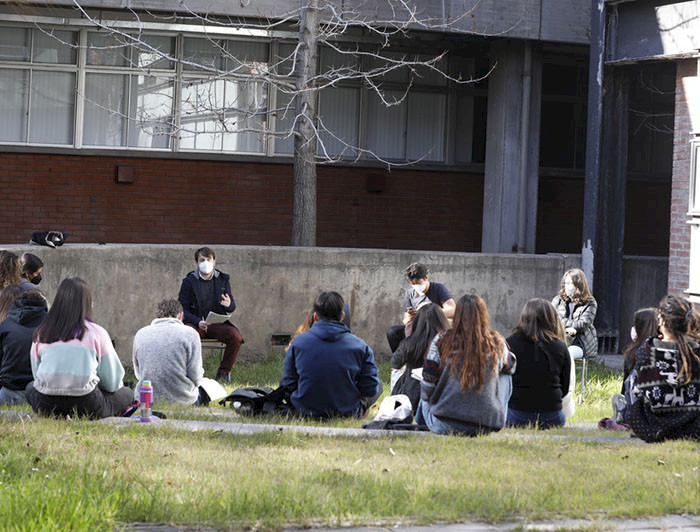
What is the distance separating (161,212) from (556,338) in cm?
1095

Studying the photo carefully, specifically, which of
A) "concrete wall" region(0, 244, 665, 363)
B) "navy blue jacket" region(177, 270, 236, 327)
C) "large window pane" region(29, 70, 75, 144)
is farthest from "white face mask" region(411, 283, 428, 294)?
"large window pane" region(29, 70, 75, 144)

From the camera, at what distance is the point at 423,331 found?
8.81m

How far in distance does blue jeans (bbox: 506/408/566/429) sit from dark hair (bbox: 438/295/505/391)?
1181 mm

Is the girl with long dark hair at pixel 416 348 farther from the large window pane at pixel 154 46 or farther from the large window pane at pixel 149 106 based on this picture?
the large window pane at pixel 154 46

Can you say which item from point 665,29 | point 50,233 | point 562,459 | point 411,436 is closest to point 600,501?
point 562,459

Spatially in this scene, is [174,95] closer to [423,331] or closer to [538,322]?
[423,331]

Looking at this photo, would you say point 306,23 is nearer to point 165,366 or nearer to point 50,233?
point 50,233

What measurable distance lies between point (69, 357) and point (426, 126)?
13074 mm

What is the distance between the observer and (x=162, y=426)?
24.8 feet

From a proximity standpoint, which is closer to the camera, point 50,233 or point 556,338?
point 556,338

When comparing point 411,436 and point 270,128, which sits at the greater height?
point 270,128

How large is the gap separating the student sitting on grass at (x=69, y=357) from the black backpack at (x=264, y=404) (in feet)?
4.38

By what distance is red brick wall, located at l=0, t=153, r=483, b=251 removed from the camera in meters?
17.9

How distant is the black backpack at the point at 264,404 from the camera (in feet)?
29.1
